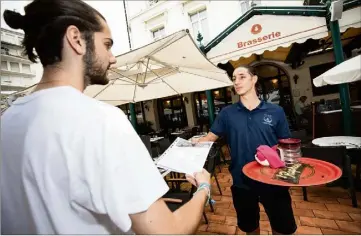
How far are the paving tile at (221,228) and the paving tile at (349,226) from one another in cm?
137

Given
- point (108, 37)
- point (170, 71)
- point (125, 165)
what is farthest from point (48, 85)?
point (170, 71)

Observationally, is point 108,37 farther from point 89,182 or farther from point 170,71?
point 170,71

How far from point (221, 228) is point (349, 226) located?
5.47ft

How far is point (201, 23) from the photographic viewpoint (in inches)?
498

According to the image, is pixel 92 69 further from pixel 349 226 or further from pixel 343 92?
pixel 343 92

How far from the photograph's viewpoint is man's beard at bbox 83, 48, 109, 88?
82cm

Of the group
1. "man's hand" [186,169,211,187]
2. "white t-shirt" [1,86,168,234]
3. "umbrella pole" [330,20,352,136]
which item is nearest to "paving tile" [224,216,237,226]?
"man's hand" [186,169,211,187]

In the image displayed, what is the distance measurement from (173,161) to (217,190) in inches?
134

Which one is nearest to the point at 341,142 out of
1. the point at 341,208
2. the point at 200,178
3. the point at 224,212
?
the point at 341,208

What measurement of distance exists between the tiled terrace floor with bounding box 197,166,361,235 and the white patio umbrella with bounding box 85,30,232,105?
2465mm

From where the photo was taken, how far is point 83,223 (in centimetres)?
66

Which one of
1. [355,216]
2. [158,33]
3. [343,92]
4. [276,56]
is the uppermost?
[158,33]

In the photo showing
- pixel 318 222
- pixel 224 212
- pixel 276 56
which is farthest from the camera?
pixel 276 56

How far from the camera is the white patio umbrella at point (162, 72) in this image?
2854 mm
